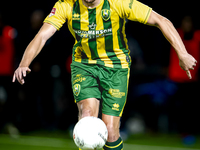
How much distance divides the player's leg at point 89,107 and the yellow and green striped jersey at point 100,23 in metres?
0.45

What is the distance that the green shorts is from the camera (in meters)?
3.91

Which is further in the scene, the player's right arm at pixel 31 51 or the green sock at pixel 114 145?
the green sock at pixel 114 145

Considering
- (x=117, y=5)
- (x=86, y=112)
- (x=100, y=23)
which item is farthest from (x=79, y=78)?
(x=117, y=5)

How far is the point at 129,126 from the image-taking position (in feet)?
23.4

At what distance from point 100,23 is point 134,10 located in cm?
40

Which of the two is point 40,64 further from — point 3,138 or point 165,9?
point 165,9

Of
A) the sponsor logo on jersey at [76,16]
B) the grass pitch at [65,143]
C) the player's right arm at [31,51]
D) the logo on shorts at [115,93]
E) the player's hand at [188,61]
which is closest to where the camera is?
the player's right arm at [31,51]

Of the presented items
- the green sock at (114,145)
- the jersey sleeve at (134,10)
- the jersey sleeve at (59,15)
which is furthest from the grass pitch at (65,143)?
the jersey sleeve at (134,10)

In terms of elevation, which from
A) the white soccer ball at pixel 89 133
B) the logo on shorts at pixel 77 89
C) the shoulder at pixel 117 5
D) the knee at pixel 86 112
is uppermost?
the shoulder at pixel 117 5

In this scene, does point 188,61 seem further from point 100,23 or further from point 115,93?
point 100,23

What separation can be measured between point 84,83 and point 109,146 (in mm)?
760

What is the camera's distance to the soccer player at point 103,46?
370 centimetres

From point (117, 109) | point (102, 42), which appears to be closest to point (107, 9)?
point (102, 42)

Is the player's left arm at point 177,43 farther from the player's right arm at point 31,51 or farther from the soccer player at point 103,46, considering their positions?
the player's right arm at point 31,51
